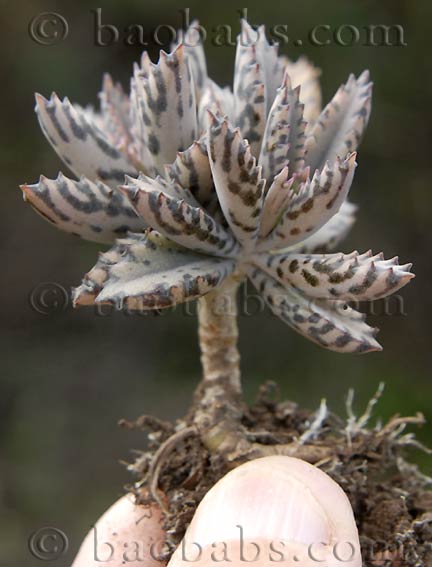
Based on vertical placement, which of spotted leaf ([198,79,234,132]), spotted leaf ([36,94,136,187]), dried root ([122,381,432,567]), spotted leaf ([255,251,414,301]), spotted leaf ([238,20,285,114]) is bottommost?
dried root ([122,381,432,567])

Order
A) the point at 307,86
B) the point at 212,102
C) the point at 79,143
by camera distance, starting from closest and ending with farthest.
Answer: the point at 79,143 → the point at 212,102 → the point at 307,86

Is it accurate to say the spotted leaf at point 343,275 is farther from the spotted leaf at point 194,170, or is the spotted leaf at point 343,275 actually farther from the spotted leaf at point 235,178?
the spotted leaf at point 194,170

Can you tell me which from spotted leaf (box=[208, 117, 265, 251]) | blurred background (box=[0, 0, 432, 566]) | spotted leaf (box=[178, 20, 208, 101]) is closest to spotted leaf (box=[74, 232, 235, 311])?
spotted leaf (box=[208, 117, 265, 251])

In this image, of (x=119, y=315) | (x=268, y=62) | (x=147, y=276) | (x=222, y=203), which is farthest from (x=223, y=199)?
(x=119, y=315)

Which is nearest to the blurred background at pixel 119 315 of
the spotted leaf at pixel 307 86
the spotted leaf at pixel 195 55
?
the spotted leaf at pixel 307 86

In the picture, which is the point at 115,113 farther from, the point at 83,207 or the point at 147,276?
the point at 147,276

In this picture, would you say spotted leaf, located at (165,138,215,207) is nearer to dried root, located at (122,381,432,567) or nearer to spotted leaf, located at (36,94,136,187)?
spotted leaf, located at (36,94,136,187)
